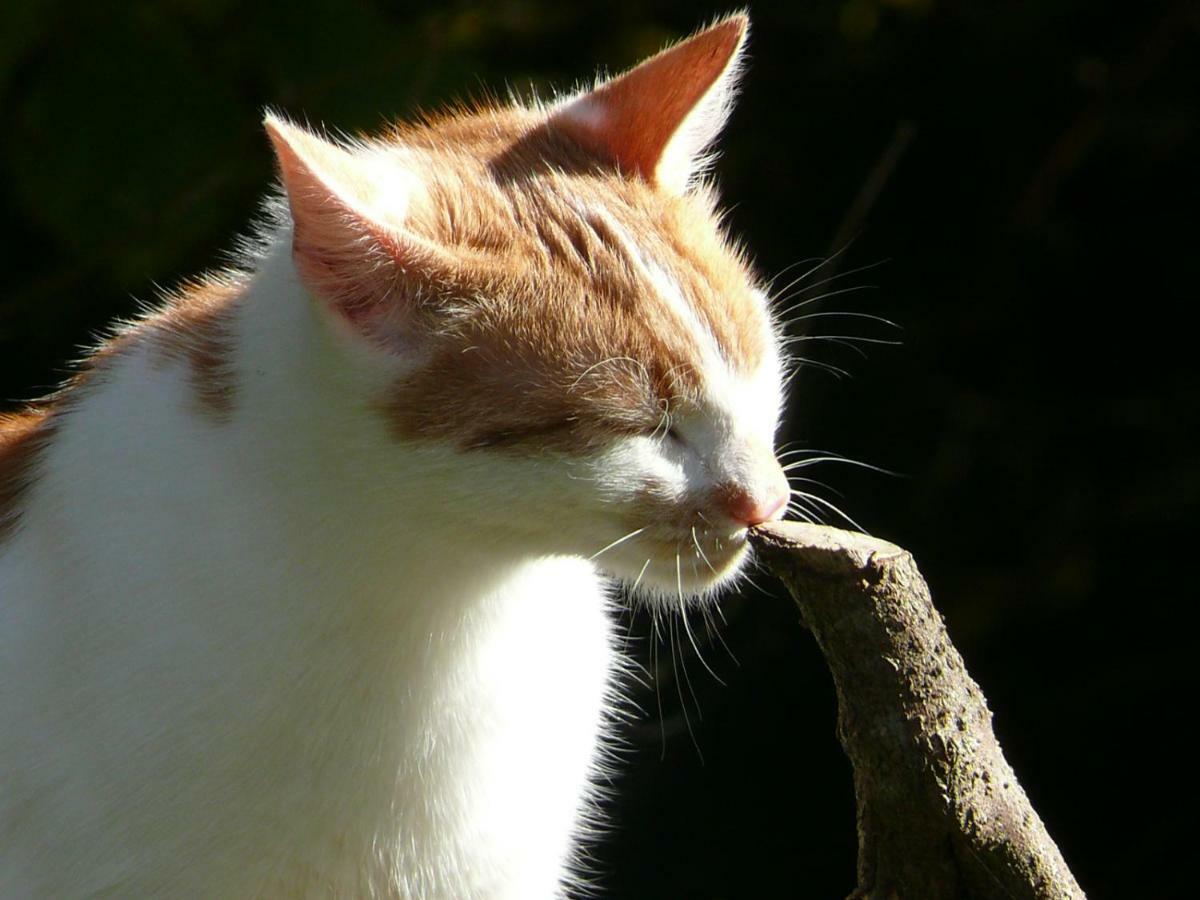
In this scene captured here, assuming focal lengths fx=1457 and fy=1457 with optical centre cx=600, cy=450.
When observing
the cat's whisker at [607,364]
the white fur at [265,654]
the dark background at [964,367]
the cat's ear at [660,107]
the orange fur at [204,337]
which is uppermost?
the cat's ear at [660,107]

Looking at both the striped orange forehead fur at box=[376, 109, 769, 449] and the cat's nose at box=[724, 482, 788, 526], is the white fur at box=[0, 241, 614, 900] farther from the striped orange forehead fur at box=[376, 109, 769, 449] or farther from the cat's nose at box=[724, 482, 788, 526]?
the cat's nose at box=[724, 482, 788, 526]

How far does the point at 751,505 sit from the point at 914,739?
290 millimetres

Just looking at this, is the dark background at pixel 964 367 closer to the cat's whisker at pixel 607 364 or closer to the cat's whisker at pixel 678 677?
the cat's whisker at pixel 678 677

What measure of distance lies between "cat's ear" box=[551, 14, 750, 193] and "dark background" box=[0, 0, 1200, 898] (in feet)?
4.58

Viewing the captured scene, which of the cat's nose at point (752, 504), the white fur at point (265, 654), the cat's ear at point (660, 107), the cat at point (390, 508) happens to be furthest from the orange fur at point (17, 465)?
the cat's nose at point (752, 504)

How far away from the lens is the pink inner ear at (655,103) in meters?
1.79

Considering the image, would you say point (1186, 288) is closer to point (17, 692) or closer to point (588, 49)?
point (588, 49)

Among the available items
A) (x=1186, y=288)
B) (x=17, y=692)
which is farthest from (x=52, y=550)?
(x=1186, y=288)

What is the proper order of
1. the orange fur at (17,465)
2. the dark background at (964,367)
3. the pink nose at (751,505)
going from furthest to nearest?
the dark background at (964,367), the orange fur at (17,465), the pink nose at (751,505)

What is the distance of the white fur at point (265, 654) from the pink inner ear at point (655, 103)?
42cm

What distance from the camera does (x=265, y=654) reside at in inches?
65.3

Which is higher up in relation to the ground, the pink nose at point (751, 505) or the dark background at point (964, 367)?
the pink nose at point (751, 505)

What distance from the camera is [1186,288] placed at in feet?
11.4

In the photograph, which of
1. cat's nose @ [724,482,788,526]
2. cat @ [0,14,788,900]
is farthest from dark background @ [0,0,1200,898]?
cat's nose @ [724,482,788,526]
